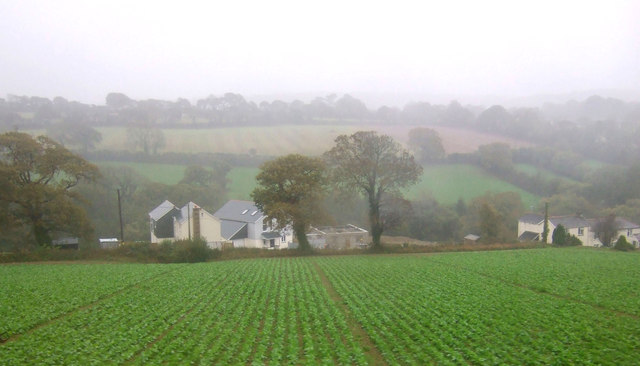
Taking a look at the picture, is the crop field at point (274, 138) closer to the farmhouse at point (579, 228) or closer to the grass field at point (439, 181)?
the grass field at point (439, 181)

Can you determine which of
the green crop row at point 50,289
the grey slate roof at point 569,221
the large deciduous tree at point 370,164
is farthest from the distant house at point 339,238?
the green crop row at point 50,289

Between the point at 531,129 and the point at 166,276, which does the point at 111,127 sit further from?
the point at 531,129

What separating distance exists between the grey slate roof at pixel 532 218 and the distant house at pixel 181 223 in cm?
4308

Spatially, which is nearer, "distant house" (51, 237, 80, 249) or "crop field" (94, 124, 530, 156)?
"distant house" (51, 237, 80, 249)

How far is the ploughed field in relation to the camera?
12422 mm

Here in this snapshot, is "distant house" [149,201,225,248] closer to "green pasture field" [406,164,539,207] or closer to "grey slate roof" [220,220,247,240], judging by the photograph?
"grey slate roof" [220,220,247,240]

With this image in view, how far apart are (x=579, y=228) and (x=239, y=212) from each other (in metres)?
47.0

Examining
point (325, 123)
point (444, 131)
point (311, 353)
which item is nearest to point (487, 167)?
point (444, 131)

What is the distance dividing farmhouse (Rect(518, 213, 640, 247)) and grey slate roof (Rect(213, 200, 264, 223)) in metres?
38.1

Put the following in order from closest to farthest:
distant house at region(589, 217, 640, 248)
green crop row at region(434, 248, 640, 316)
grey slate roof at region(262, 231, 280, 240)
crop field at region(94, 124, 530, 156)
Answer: green crop row at region(434, 248, 640, 316), distant house at region(589, 217, 640, 248), grey slate roof at region(262, 231, 280, 240), crop field at region(94, 124, 530, 156)

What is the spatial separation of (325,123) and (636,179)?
5186 centimetres

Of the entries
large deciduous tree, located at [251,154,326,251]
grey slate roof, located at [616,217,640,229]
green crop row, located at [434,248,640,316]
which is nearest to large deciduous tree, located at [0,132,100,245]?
large deciduous tree, located at [251,154,326,251]

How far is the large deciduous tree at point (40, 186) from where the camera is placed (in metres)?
39.8

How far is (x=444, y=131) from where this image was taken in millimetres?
78312
